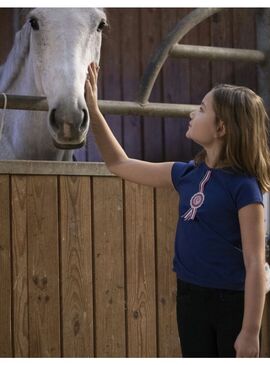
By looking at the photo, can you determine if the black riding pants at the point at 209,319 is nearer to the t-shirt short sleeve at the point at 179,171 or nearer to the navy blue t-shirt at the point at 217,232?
the navy blue t-shirt at the point at 217,232

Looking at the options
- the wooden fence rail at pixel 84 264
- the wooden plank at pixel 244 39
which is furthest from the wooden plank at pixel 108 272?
the wooden plank at pixel 244 39

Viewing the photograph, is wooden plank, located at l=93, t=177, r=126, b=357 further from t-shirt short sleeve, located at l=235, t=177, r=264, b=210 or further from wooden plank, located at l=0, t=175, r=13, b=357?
t-shirt short sleeve, located at l=235, t=177, r=264, b=210

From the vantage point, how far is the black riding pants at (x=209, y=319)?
1636 mm

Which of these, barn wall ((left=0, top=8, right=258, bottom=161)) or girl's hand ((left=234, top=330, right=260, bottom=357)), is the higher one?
barn wall ((left=0, top=8, right=258, bottom=161))

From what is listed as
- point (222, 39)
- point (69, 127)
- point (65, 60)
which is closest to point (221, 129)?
point (69, 127)

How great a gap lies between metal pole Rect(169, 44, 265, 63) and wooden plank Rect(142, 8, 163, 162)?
102cm

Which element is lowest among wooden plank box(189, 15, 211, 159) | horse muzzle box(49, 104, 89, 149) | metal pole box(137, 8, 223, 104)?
horse muzzle box(49, 104, 89, 149)

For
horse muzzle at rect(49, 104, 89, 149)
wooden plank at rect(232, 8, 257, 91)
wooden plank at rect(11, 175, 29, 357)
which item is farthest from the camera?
wooden plank at rect(232, 8, 257, 91)

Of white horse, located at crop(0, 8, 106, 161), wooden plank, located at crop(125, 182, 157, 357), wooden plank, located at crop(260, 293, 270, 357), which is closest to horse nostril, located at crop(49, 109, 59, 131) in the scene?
white horse, located at crop(0, 8, 106, 161)

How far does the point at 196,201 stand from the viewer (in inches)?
66.7

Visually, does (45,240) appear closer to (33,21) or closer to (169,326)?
(169,326)

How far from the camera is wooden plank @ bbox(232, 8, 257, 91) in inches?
142

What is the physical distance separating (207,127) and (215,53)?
4.42 feet

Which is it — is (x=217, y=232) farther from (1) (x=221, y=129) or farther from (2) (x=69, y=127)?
(2) (x=69, y=127)
